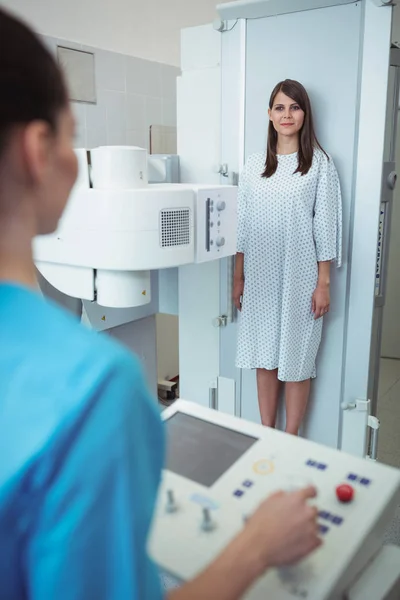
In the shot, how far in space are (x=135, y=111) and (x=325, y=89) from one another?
1.18m

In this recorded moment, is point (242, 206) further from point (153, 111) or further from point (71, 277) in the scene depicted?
point (153, 111)

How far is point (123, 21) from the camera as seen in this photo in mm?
2615

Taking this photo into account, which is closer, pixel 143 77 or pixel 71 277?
pixel 71 277

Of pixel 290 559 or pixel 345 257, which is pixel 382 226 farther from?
pixel 290 559

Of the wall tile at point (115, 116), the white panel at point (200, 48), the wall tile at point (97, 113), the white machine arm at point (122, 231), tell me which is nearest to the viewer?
the white machine arm at point (122, 231)

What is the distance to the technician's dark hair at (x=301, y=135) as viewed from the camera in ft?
5.89

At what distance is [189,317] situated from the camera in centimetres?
214

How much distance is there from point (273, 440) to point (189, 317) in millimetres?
1213

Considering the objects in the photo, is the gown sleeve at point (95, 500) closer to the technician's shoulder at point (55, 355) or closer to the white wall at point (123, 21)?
the technician's shoulder at point (55, 355)

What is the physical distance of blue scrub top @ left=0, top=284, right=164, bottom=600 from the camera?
0.38 m

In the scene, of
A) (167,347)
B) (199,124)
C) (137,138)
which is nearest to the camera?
(199,124)

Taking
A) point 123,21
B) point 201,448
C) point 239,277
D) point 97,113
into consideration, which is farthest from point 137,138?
point 201,448

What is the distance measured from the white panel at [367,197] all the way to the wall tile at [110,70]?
1.26 meters

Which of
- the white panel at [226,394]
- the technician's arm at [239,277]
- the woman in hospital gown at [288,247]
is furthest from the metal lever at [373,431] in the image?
the technician's arm at [239,277]
